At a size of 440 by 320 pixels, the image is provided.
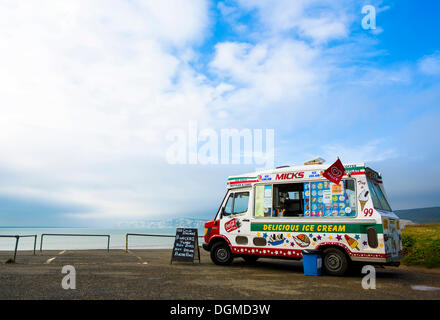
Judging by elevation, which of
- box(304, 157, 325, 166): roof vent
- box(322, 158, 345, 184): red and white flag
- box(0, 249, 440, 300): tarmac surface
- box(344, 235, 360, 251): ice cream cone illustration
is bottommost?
box(0, 249, 440, 300): tarmac surface

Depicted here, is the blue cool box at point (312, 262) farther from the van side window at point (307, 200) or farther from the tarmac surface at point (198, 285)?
the van side window at point (307, 200)

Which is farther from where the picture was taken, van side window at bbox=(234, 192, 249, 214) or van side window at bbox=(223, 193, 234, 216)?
van side window at bbox=(223, 193, 234, 216)

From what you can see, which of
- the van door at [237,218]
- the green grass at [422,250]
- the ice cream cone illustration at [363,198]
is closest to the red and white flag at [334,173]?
the ice cream cone illustration at [363,198]

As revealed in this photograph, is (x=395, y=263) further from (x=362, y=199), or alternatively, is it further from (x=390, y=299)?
(x=390, y=299)

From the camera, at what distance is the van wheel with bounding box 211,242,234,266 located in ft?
38.4

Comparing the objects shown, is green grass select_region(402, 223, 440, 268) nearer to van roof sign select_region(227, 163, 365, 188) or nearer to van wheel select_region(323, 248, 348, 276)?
van wheel select_region(323, 248, 348, 276)

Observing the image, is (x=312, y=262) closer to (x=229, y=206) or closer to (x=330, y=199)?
(x=330, y=199)

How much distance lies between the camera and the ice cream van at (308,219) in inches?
357

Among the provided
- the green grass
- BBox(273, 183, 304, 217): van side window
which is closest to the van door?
BBox(273, 183, 304, 217): van side window

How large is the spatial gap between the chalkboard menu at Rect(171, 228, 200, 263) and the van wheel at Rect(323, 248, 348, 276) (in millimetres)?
4623

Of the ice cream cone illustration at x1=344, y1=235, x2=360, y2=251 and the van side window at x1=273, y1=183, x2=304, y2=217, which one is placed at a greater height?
the van side window at x1=273, y1=183, x2=304, y2=217

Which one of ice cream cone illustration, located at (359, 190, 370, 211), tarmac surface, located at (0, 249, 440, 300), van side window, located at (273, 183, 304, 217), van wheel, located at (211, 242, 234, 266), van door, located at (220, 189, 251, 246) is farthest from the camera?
van wheel, located at (211, 242, 234, 266)

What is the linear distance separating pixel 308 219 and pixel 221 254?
11.3 feet

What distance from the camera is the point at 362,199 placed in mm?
9242
